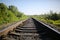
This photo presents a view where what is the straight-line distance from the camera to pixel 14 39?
11.0 ft

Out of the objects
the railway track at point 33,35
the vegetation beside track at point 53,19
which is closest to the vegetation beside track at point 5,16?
the railway track at point 33,35

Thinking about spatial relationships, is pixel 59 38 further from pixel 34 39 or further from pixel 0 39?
pixel 0 39

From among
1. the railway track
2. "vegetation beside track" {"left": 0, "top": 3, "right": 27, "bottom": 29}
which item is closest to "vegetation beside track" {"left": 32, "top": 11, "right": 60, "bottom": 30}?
the railway track

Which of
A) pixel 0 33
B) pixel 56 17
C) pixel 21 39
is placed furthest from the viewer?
pixel 56 17

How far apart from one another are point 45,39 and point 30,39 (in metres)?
0.41

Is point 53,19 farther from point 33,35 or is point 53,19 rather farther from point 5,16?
point 33,35

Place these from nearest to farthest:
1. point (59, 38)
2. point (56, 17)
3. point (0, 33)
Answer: point (59, 38) → point (0, 33) → point (56, 17)

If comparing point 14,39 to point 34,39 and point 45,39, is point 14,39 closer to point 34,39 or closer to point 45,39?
point 34,39

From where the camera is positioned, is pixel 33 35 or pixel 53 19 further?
pixel 53 19

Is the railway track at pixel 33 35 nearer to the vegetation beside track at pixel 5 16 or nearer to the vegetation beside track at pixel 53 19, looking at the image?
the vegetation beside track at pixel 53 19

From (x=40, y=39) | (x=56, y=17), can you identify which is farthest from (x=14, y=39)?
(x=56, y=17)

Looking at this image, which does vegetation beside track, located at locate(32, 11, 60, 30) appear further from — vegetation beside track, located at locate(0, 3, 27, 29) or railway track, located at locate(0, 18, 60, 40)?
vegetation beside track, located at locate(0, 3, 27, 29)

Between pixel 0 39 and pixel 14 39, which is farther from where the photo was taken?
pixel 14 39

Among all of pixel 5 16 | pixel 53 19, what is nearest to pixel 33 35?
pixel 5 16
